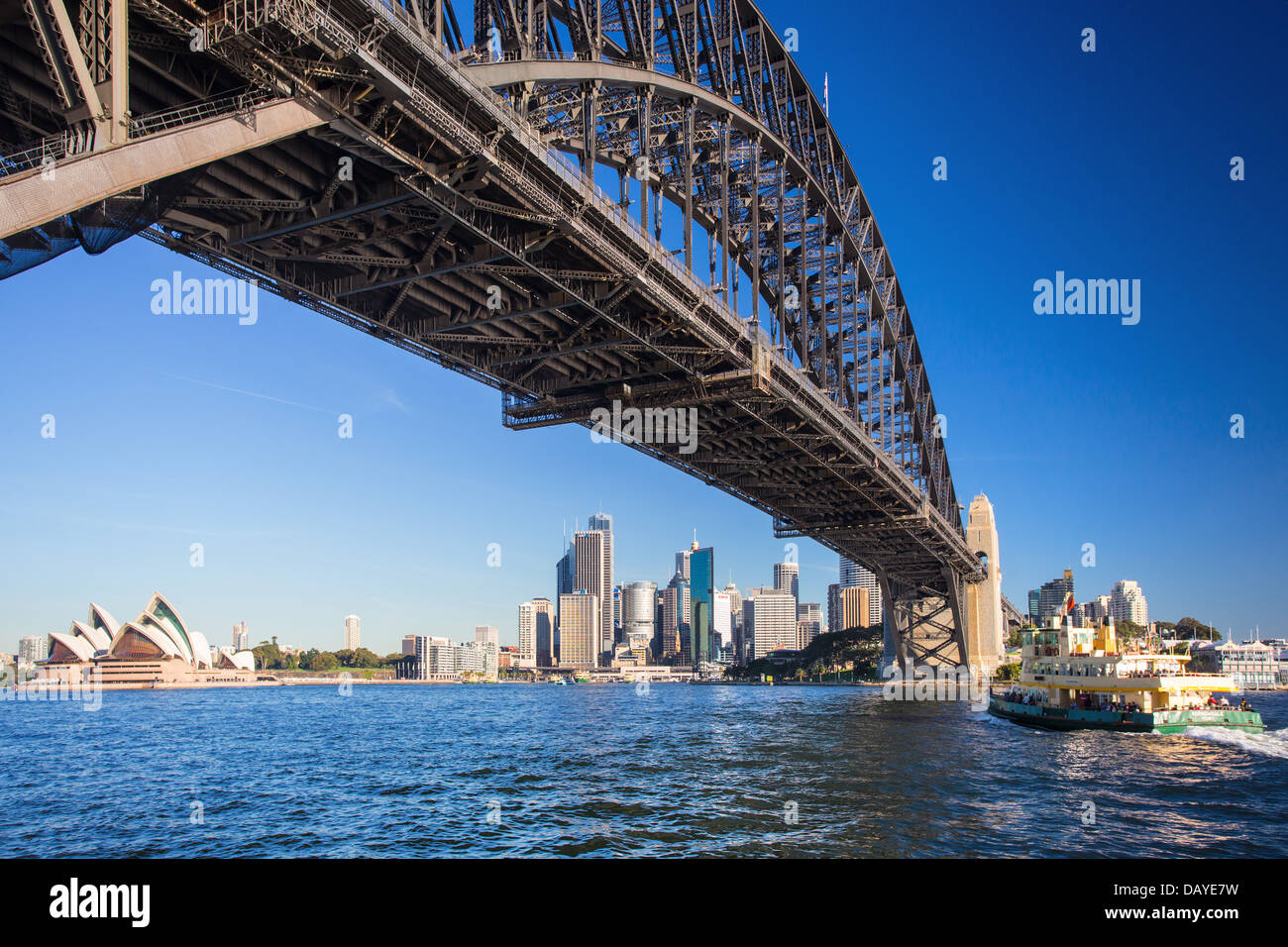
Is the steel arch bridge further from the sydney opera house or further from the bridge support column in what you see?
the sydney opera house

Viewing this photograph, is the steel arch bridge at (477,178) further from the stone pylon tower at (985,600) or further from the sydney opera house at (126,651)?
the sydney opera house at (126,651)

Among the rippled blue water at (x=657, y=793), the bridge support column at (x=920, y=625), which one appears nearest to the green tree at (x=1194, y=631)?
the bridge support column at (x=920, y=625)

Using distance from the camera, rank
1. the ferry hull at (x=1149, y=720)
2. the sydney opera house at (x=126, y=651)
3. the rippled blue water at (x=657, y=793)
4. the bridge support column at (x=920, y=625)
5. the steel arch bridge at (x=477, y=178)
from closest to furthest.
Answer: the steel arch bridge at (x=477, y=178)
the rippled blue water at (x=657, y=793)
the ferry hull at (x=1149, y=720)
the bridge support column at (x=920, y=625)
the sydney opera house at (x=126, y=651)

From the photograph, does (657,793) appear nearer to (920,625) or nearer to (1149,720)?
(1149,720)

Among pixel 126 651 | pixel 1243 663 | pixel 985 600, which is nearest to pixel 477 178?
pixel 985 600
